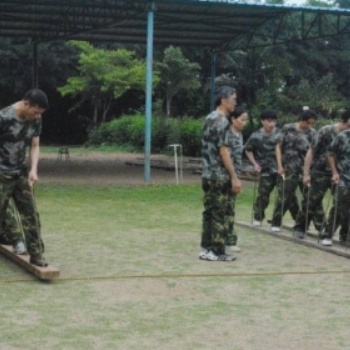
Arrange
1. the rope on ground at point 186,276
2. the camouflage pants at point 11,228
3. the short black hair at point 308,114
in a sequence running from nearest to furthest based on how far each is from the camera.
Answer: the rope on ground at point 186,276, the camouflage pants at point 11,228, the short black hair at point 308,114

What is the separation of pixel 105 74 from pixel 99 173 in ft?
50.8

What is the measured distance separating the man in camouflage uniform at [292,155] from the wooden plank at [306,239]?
0.33 meters

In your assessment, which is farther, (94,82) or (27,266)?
(94,82)

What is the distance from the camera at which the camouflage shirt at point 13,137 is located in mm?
7336

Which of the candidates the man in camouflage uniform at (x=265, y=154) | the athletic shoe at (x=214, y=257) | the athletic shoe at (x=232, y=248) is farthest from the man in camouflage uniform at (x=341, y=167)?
the athletic shoe at (x=214, y=257)

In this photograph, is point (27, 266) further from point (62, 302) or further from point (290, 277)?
point (290, 277)

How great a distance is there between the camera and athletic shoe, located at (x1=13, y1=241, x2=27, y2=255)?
790 centimetres

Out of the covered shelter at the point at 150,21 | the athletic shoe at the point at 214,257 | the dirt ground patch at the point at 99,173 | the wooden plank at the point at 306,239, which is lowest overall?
the dirt ground patch at the point at 99,173

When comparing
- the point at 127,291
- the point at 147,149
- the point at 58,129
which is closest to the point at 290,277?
the point at 127,291

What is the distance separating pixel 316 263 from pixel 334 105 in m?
20.1

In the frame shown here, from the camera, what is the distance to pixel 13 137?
7375 mm

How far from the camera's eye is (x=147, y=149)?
16906 mm

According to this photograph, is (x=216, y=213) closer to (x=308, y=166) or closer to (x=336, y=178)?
(x=336, y=178)

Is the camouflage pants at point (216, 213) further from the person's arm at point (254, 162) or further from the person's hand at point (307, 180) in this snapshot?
the person's arm at point (254, 162)
